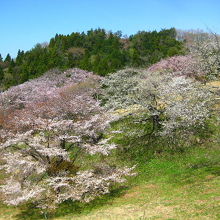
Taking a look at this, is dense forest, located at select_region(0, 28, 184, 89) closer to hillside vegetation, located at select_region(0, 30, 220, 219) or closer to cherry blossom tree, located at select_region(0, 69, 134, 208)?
hillside vegetation, located at select_region(0, 30, 220, 219)

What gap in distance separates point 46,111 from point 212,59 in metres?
16.0

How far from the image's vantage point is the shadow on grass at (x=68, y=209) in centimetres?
1789

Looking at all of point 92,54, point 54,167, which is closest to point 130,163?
point 54,167

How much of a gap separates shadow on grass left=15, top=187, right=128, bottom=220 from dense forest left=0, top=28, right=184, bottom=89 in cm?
4078

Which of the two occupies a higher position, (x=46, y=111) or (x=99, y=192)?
(x=46, y=111)

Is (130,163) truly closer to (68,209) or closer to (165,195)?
(165,195)

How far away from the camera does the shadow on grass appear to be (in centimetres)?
1789

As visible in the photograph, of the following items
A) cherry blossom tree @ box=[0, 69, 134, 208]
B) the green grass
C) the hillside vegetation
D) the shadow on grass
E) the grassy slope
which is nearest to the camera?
the grassy slope

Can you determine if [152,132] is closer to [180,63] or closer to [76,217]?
[76,217]

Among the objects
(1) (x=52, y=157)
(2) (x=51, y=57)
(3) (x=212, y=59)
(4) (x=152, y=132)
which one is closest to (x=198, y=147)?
(4) (x=152, y=132)

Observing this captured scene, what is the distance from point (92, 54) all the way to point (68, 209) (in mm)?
55515

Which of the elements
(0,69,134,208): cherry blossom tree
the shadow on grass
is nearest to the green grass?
the shadow on grass

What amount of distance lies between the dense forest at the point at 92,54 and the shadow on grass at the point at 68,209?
40.8 m

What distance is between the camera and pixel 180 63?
1977 inches
